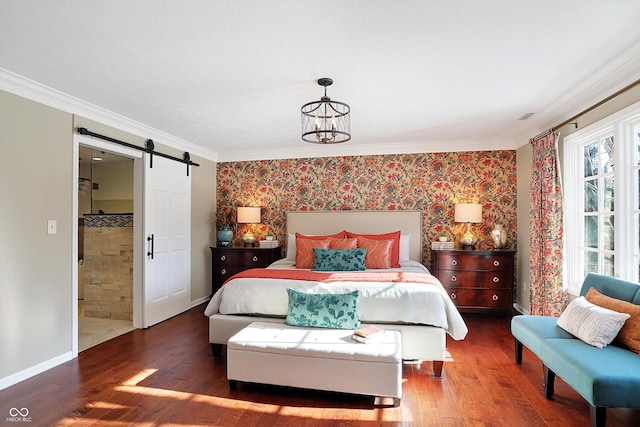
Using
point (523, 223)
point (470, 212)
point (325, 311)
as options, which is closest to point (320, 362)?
point (325, 311)

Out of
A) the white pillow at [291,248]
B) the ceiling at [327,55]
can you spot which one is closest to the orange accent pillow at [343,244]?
the white pillow at [291,248]

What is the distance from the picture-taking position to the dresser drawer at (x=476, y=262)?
4.59 m

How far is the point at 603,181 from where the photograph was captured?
3273 millimetres

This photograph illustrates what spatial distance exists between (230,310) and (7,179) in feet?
6.72

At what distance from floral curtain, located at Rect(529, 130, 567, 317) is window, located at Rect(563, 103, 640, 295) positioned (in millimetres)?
159

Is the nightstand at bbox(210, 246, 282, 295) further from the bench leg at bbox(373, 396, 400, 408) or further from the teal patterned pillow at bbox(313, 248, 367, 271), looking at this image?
the bench leg at bbox(373, 396, 400, 408)

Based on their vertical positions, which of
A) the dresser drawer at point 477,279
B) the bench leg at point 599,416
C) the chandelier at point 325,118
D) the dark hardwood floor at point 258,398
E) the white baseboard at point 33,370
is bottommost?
the dark hardwood floor at point 258,398

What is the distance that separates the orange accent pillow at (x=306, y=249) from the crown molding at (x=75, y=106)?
2.17 meters

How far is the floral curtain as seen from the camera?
142 inches

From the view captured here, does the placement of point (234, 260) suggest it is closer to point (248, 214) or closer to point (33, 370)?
point (248, 214)

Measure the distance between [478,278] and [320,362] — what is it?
9.59 feet

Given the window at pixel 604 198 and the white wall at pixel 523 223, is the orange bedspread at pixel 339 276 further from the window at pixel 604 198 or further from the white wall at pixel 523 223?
the white wall at pixel 523 223

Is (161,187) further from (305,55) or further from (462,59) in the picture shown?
(462,59)

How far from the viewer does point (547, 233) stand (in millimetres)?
3695
